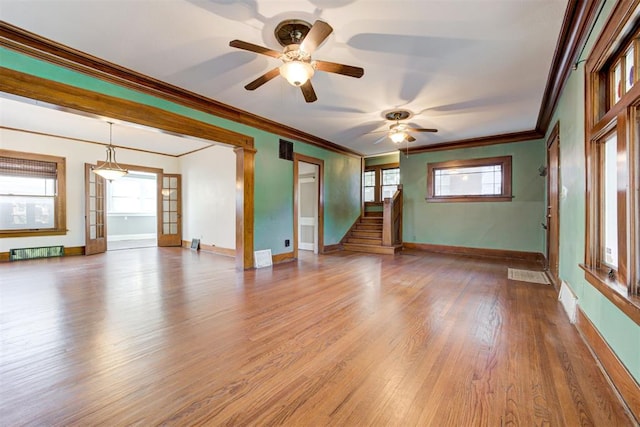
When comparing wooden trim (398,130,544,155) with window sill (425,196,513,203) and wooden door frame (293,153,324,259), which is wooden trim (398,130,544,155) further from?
wooden door frame (293,153,324,259)

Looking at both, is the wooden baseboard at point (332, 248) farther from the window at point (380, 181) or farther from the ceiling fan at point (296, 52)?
the ceiling fan at point (296, 52)

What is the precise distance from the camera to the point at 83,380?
163 centimetres

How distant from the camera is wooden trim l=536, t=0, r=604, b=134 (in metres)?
2.15

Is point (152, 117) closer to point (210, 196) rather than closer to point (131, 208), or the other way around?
point (210, 196)

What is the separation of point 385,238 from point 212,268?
4.08 meters

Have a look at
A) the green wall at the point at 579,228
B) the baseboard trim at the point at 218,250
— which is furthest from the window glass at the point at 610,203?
the baseboard trim at the point at 218,250

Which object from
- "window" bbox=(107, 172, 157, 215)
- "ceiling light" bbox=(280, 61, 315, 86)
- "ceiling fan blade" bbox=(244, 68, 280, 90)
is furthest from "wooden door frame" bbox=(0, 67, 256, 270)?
"window" bbox=(107, 172, 157, 215)

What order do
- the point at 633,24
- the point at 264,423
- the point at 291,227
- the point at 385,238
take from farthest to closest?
1. the point at 385,238
2. the point at 291,227
3. the point at 633,24
4. the point at 264,423

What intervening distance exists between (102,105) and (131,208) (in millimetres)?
8741

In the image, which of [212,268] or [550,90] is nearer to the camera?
[550,90]

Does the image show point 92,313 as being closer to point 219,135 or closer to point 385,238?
point 219,135

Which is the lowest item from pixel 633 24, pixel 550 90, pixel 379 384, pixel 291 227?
pixel 379 384

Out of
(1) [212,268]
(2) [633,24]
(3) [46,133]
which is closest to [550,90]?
(2) [633,24]

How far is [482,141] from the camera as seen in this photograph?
6254mm
